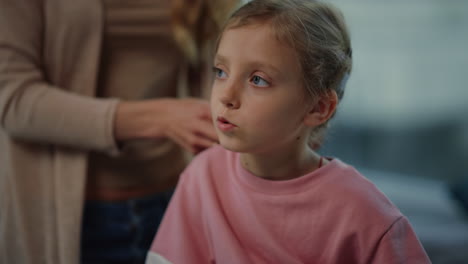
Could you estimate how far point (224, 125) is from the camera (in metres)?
0.68

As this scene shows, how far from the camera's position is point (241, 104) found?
68 cm

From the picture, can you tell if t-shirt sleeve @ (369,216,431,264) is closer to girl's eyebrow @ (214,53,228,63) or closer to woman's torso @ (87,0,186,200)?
girl's eyebrow @ (214,53,228,63)

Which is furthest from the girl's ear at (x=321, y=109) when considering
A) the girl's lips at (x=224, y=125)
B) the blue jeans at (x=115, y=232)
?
the blue jeans at (x=115, y=232)

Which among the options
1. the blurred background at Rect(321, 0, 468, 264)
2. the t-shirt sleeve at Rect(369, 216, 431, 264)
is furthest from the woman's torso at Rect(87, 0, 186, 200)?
the blurred background at Rect(321, 0, 468, 264)

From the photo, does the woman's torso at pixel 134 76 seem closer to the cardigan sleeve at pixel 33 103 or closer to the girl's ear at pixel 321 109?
the cardigan sleeve at pixel 33 103

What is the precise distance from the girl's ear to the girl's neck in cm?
6

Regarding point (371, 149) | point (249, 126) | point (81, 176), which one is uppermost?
point (249, 126)

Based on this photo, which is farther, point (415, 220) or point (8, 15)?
point (415, 220)

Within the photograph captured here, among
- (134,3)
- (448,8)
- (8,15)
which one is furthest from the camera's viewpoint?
(448,8)

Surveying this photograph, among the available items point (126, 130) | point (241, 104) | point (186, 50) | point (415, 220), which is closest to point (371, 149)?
point (415, 220)

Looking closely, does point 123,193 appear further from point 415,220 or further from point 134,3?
point 415,220

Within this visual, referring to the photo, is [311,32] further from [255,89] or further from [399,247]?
[399,247]

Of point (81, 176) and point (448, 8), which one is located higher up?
point (448, 8)

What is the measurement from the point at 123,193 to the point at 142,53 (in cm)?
30
